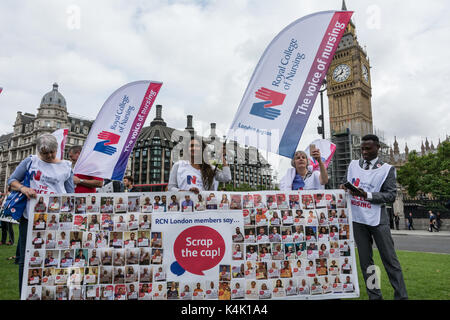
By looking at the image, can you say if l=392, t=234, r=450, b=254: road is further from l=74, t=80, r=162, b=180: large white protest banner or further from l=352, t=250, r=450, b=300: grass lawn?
l=74, t=80, r=162, b=180: large white protest banner

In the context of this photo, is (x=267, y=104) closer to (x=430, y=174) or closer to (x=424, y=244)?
(x=424, y=244)

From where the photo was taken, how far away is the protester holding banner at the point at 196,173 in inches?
153

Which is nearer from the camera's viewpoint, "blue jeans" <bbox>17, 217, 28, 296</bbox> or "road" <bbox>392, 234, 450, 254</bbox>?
"blue jeans" <bbox>17, 217, 28, 296</bbox>

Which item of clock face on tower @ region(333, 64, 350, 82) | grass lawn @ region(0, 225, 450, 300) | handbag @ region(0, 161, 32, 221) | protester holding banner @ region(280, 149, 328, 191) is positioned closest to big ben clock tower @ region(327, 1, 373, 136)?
clock face on tower @ region(333, 64, 350, 82)

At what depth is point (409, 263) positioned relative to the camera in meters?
7.03

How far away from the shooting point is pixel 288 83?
414cm

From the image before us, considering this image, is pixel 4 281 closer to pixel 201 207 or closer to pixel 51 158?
pixel 51 158

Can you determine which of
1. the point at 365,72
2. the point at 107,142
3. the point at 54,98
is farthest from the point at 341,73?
the point at 107,142

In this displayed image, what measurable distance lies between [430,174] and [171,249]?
45.1 m

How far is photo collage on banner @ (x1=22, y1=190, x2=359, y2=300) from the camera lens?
3129 millimetres

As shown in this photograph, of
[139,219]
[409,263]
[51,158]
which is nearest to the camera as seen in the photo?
[139,219]

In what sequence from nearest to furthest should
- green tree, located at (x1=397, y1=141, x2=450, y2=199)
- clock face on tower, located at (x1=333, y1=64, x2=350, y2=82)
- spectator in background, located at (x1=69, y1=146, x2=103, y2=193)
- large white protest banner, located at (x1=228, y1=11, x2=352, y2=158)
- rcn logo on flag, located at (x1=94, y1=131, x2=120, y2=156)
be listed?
large white protest banner, located at (x1=228, y1=11, x2=352, y2=158) < spectator in background, located at (x1=69, y1=146, x2=103, y2=193) < rcn logo on flag, located at (x1=94, y1=131, x2=120, y2=156) < green tree, located at (x1=397, y1=141, x2=450, y2=199) < clock face on tower, located at (x1=333, y1=64, x2=350, y2=82)

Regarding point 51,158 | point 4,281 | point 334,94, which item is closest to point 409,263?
point 51,158
